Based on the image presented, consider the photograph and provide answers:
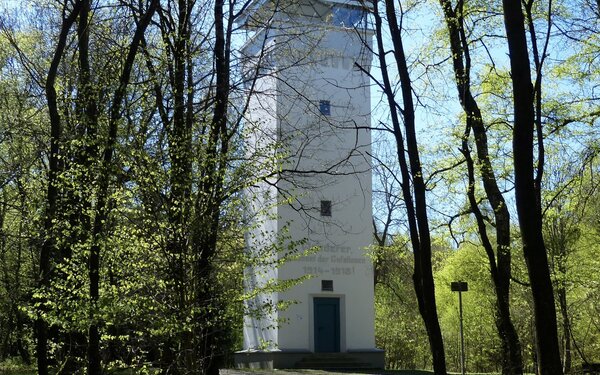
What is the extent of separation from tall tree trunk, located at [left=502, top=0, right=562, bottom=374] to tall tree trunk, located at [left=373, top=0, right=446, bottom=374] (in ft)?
9.00

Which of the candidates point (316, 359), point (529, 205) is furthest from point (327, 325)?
point (529, 205)

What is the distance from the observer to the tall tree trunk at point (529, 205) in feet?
28.8

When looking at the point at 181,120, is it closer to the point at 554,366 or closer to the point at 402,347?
the point at 554,366

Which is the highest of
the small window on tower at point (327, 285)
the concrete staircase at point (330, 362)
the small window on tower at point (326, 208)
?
the small window on tower at point (326, 208)

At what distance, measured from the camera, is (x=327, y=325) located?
976 inches

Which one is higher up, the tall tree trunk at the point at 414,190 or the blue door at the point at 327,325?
the tall tree trunk at the point at 414,190

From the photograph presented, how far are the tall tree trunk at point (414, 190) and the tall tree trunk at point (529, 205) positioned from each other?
274 cm

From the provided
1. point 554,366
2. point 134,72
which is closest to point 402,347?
point 134,72

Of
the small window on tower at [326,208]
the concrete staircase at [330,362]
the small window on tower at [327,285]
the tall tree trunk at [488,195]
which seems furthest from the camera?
the small window on tower at [326,208]

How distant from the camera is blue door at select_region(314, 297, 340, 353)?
80.9 ft

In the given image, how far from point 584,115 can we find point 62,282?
11.1m

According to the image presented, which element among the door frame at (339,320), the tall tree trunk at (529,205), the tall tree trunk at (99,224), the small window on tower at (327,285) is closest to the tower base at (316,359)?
the door frame at (339,320)

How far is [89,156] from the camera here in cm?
878

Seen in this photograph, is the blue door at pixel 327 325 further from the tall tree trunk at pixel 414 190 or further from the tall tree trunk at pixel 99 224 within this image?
the tall tree trunk at pixel 99 224
